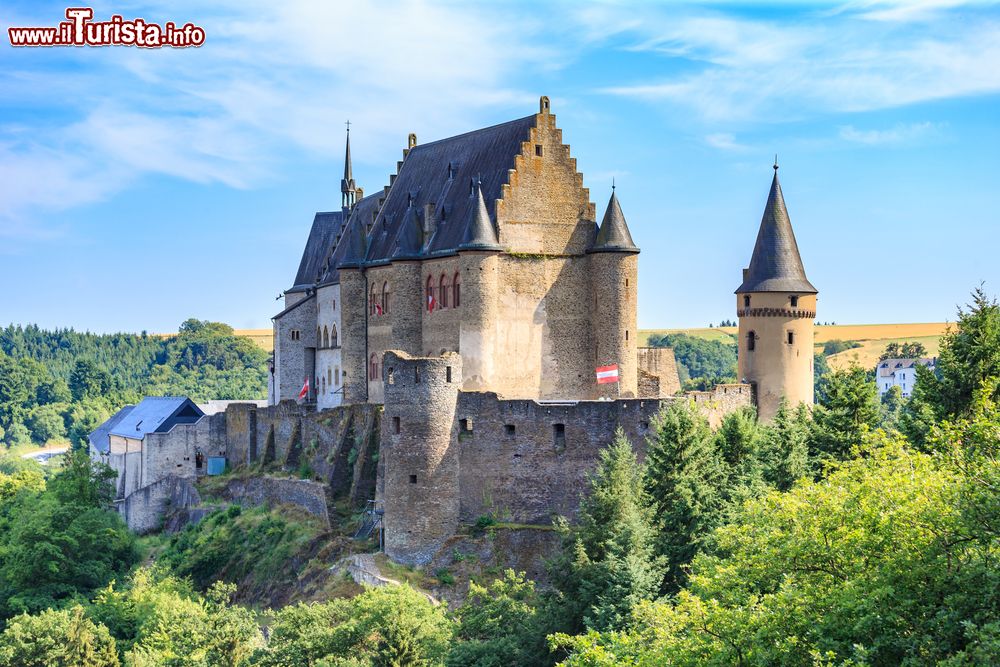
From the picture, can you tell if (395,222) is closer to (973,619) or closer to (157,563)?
(157,563)

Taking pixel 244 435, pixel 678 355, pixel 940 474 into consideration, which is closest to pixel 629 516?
pixel 940 474

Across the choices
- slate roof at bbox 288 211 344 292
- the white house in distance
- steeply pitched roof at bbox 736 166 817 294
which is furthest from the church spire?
the white house in distance

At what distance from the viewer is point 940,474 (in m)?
31.8

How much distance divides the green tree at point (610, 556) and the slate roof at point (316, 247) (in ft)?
140

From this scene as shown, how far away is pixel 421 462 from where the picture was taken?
180 ft

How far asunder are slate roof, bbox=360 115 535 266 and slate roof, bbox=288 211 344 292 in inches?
492

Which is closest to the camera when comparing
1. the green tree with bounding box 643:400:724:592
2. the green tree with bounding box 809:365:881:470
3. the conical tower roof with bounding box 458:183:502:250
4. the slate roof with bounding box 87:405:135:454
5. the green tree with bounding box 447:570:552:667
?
the green tree with bounding box 447:570:552:667

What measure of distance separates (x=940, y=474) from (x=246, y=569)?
135 ft

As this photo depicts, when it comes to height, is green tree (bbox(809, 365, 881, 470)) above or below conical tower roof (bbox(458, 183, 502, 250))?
below

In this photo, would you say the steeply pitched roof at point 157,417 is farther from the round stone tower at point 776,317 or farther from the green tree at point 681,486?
the green tree at point 681,486

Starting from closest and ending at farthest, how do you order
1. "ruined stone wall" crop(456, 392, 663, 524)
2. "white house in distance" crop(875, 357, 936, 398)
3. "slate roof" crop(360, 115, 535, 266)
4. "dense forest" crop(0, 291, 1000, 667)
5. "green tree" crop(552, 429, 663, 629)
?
"dense forest" crop(0, 291, 1000, 667) → "green tree" crop(552, 429, 663, 629) → "ruined stone wall" crop(456, 392, 663, 524) → "slate roof" crop(360, 115, 535, 266) → "white house in distance" crop(875, 357, 936, 398)

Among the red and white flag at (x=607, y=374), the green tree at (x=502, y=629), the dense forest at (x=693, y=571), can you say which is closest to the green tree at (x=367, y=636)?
the dense forest at (x=693, y=571)

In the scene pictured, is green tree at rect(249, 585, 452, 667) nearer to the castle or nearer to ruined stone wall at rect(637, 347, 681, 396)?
the castle

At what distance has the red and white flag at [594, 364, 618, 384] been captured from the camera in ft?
203
